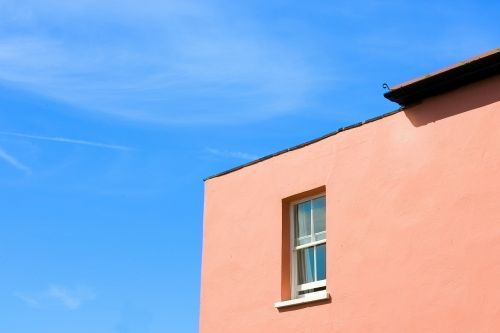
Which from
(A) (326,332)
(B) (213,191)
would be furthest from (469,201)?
(B) (213,191)

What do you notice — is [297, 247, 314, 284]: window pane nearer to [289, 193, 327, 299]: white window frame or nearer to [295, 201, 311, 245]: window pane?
[289, 193, 327, 299]: white window frame

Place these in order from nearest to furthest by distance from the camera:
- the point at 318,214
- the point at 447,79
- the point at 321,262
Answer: the point at 447,79 → the point at 321,262 → the point at 318,214

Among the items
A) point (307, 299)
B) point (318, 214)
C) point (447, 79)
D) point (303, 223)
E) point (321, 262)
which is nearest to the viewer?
point (447, 79)

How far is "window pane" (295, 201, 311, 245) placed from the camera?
14.4 metres

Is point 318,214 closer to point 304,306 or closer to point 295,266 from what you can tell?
point 295,266

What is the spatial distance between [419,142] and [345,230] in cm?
166

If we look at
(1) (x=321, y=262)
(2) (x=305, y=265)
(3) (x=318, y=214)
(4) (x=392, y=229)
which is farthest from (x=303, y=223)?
(4) (x=392, y=229)

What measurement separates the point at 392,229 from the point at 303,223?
2.08 m

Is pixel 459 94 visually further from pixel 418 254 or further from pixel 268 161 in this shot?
pixel 268 161

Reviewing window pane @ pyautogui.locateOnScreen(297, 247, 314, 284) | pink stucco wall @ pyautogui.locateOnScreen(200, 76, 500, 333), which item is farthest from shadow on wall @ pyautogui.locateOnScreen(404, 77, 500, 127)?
window pane @ pyautogui.locateOnScreen(297, 247, 314, 284)

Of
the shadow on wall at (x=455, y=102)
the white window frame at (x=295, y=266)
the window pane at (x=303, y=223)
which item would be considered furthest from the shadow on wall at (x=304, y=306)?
the shadow on wall at (x=455, y=102)

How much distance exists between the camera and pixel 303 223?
14.5 metres

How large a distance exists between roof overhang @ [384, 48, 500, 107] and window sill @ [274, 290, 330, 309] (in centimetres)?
287

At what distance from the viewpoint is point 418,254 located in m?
12.3
